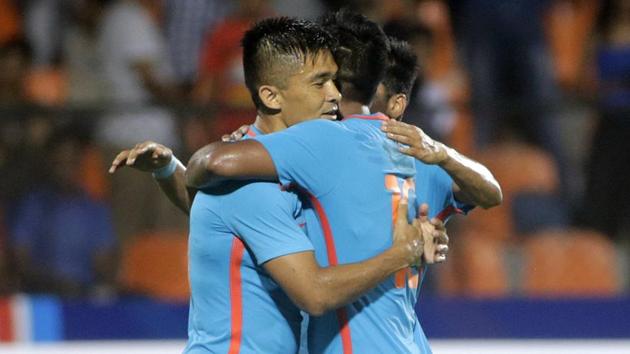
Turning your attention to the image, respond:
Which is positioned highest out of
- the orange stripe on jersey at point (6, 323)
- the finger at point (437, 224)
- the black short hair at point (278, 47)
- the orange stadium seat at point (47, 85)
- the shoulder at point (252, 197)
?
the black short hair at point (278, 47)

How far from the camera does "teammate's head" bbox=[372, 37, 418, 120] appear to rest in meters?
3.42

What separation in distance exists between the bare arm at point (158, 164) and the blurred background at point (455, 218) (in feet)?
8.86

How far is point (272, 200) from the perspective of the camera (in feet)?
9.44

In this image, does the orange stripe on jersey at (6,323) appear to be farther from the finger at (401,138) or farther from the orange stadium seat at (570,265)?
the finger at (401,138)

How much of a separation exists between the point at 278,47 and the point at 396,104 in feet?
1.68

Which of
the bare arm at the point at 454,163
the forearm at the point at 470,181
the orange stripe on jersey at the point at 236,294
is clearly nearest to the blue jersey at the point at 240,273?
the orange stripe on jersey at the point at 236,294

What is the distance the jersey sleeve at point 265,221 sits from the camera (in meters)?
2.84

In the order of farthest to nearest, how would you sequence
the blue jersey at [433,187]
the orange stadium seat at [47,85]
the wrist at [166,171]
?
the orange stadium seat at [47,85] → the wrist at [166,171] → the blue jersey at [433,187]

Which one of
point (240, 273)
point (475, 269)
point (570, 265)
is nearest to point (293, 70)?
point (240, 273)

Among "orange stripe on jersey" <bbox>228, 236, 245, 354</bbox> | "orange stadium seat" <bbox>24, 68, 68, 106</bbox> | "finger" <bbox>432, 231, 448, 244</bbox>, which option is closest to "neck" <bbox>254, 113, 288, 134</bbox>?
"orange stripe on jersey" <bbox>228, 236, 245, 354</bbox>

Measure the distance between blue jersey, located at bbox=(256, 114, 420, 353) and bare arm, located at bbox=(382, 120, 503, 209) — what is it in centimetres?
6

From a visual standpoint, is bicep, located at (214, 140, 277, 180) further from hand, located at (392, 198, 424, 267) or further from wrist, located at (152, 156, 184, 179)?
wrist, located at (152, 156, 184, 179)

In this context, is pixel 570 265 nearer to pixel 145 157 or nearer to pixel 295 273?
pixel 145 157

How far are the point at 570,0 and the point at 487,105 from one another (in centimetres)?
142
